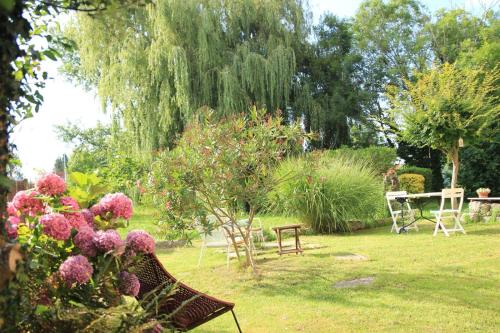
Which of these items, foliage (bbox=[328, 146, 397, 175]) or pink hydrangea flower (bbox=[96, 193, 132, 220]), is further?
foliage (bbox=[328, 146, 397, 175])

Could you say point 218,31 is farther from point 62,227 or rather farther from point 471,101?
point 62,227

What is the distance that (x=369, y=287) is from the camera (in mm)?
5242

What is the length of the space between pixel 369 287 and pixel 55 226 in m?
3.78

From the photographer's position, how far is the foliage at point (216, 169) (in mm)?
5840

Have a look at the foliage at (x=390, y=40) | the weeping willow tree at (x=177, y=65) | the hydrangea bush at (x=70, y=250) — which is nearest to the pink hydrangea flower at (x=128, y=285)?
the hydrangea bush at (x=70, y=250)

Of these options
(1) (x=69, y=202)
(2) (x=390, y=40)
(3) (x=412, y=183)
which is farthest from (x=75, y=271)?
(2) (x=390, y=40)

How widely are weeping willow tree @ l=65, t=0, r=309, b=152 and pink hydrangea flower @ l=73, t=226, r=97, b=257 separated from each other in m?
12.2

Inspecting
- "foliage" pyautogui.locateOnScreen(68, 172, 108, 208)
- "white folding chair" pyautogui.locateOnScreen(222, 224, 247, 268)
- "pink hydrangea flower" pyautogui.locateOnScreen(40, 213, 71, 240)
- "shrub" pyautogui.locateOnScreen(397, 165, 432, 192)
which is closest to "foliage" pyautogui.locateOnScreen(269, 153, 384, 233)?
"white folding chair" pyautogui.locateOnScreen(222, 224, 247, 268)

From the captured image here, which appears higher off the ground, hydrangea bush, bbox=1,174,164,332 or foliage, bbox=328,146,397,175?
foliage, bbox=328,146,397,175

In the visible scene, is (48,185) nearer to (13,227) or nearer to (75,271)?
(13,227)

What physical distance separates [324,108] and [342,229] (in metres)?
8.39

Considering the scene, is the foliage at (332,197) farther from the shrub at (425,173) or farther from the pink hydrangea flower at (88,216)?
the pink hydrangea flower at (88,216)

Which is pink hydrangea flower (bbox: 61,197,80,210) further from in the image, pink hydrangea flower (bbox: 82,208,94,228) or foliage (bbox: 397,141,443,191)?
foliage (bbox: 397,141,443,191)

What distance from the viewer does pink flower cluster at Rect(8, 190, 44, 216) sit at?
256 centimetres
